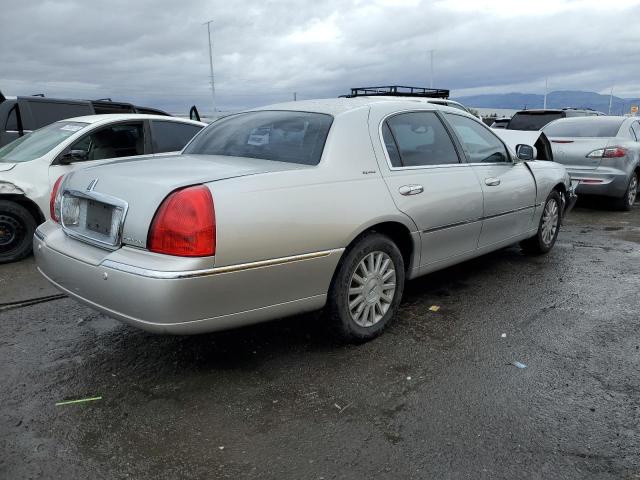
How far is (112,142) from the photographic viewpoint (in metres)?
6.27

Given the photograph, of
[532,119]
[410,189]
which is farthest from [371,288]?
[532,119]

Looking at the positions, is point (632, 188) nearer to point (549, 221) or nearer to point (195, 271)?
point (549, 221)

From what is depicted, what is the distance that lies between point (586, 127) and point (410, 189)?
6.81 metres

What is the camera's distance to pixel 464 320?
13.1ft

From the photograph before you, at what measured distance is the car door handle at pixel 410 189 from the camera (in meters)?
3.58

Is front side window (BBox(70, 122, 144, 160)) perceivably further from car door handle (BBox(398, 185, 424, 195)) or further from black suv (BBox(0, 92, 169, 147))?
car door handle (BBox(398, 185, 424, 195))

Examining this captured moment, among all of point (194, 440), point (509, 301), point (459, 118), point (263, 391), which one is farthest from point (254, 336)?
point (459, 118)

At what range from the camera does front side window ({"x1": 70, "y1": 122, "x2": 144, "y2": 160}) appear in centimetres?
604

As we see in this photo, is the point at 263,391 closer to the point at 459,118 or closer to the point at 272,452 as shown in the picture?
the point at 272,452

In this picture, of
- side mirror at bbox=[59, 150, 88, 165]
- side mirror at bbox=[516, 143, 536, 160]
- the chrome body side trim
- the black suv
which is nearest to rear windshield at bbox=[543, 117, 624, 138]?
side mirror at bbox=[516, 143, 536, 160]

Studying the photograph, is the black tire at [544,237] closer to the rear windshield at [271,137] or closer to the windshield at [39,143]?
the rear windshield at [271,137]

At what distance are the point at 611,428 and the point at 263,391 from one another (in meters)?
1.77

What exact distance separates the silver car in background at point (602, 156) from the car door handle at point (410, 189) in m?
5.88

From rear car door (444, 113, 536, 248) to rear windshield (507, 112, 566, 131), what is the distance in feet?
23.8
